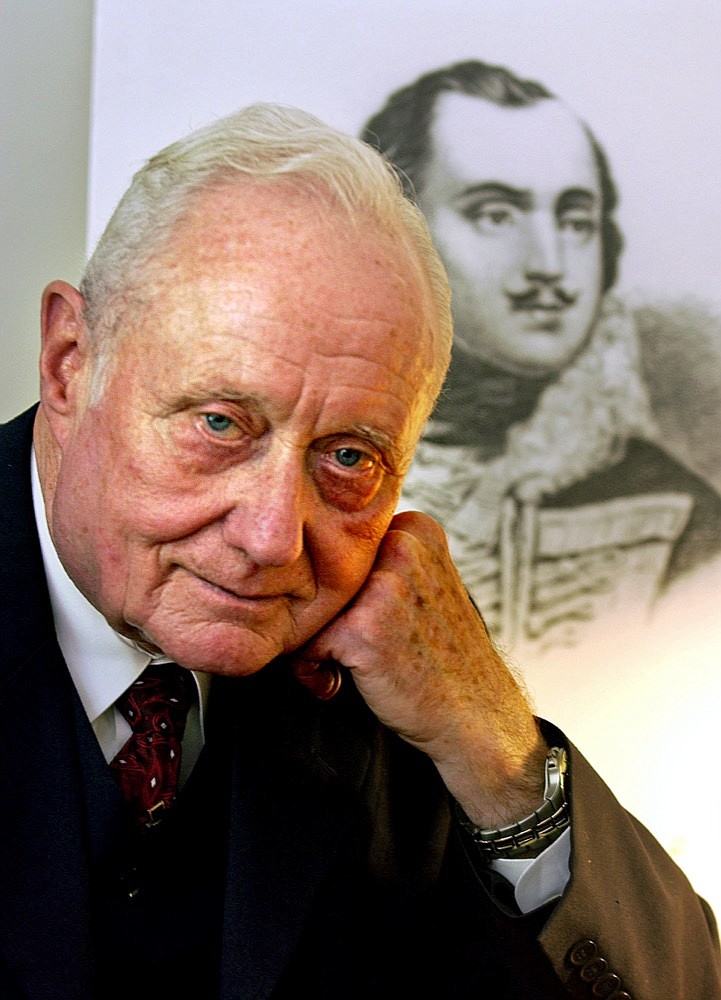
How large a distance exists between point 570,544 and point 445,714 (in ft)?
2.75

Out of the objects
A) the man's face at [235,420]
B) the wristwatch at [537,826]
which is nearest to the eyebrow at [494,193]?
the man's face at [235,420]

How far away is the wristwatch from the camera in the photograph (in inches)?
54.5

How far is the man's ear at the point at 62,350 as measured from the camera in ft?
3.91

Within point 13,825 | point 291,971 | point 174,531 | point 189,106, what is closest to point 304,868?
point 291,971

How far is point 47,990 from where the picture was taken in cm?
110

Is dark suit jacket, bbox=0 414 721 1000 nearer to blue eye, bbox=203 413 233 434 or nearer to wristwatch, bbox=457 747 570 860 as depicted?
wristwatch, bbox=457 747 570 860

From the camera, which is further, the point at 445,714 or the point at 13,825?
the point at 445,714

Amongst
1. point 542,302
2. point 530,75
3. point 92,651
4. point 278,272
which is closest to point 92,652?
point 92,651

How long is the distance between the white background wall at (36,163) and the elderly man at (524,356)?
54 cm

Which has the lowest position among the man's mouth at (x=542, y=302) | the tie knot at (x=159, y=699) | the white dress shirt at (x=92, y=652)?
the tie knot at (x=159, y=699)

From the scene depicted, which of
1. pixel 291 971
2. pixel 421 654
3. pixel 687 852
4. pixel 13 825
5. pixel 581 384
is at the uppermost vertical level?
pixel 581 384

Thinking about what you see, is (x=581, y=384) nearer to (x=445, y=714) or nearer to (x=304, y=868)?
(x=445, y=714)

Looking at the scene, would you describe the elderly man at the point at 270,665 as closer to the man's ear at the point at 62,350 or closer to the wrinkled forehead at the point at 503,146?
the man's ear at the point at 62,350

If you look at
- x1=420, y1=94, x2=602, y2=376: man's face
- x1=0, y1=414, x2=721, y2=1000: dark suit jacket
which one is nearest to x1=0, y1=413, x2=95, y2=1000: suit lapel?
x1=0, y1=414, x2=721, y2=1000: dark suit jacket
